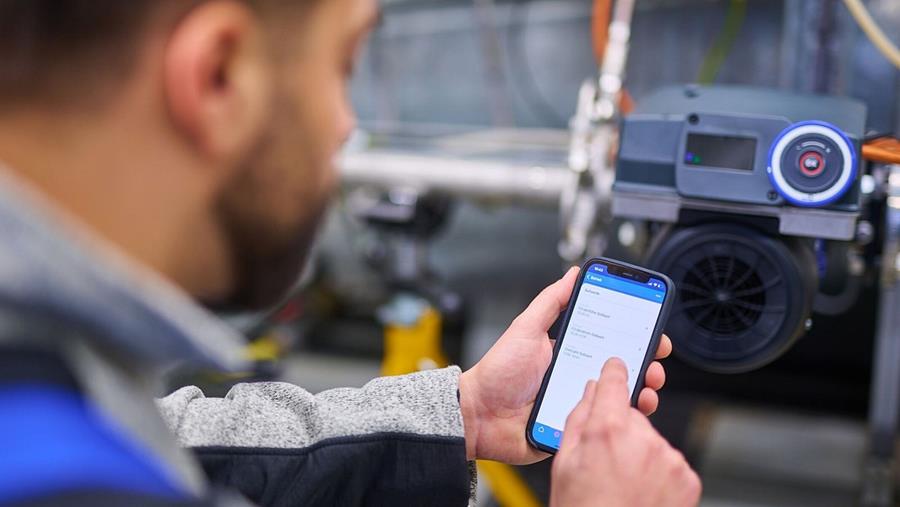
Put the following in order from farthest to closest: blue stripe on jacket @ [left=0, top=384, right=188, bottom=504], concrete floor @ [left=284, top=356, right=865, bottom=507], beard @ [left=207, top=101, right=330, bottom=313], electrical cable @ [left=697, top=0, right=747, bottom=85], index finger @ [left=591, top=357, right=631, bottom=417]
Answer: electrical cable @ [left=697, top=0, right=747, bottom=85] → concrete floor @ [left=284, top=356, right=865, bottom=507] → index finger @ [left=591, top=357, right=631, bottom=417] → beard @ [left=207, top=101, right=330, bottom=313] → blue stripe on jacket @ [left=0, top=384, right=188, bottom=504]

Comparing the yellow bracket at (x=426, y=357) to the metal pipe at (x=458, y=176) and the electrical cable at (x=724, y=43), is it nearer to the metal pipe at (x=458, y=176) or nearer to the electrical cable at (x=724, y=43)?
the metal pipe at (x=458, y=176)

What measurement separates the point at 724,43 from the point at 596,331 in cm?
134

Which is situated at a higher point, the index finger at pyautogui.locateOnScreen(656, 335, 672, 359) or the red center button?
the red center button

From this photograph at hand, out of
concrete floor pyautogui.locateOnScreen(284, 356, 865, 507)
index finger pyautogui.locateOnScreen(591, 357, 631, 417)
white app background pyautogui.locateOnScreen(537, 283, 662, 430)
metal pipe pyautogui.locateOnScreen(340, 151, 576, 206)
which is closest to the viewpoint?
index finger pyautogui.locateOnScreen(591, 357, 631, 417)

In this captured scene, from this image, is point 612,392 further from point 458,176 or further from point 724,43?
point 724,43

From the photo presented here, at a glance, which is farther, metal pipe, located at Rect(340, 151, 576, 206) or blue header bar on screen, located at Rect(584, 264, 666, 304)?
metal pipe, located at Rect(340, 151, 576, 206)

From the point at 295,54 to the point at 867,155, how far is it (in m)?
0.50

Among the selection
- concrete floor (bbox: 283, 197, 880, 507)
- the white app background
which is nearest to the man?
the white app background

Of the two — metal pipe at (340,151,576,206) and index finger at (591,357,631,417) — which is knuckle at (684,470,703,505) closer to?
index finger at (591,357,631,417)

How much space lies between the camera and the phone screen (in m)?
0.73

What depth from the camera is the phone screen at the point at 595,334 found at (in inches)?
28.9

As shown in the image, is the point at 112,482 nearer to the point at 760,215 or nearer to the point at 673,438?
the point at 760,215

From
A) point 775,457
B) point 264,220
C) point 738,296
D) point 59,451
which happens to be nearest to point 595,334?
point 738,296

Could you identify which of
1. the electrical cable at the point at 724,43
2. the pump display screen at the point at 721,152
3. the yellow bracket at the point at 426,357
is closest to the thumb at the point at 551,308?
the pump display screen at the point at 721,152
